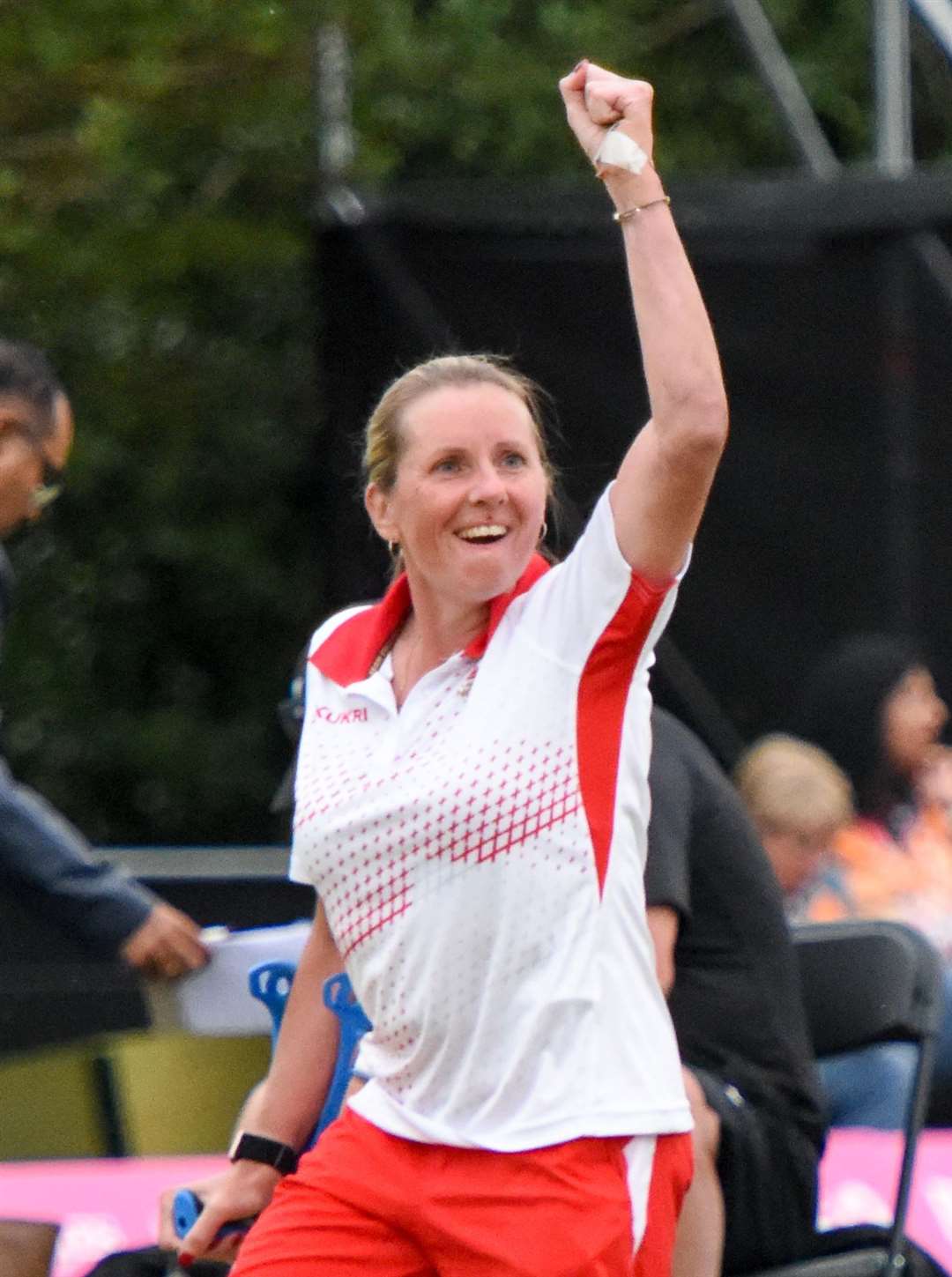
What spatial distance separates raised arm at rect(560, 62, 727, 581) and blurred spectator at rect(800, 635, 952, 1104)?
3.41 m

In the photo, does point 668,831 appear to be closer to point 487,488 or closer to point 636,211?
point 487,488

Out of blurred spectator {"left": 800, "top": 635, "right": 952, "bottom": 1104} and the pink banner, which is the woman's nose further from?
blurred spectator {"left": 800, "top": 635, "right": 952, "bottom": 1104}

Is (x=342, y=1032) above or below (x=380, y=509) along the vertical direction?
below

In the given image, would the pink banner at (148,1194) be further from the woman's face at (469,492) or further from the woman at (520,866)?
the woman's face at (469,492)

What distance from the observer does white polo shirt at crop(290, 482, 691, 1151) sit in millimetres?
2258

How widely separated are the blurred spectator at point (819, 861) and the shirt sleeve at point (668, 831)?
138 cm

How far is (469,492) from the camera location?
94.0 inches

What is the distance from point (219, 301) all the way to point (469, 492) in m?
6.86

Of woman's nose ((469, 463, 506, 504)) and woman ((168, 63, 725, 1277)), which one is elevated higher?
woman's nose ((469, 463, 506, 504))

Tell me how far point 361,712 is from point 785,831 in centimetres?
277

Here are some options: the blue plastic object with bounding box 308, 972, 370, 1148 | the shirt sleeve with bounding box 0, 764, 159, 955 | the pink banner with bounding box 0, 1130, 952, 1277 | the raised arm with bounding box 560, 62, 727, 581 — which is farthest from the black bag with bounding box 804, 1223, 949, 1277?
the raised arm with bounding box 560, 62, 727, 581

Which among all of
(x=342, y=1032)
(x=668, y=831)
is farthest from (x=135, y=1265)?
(x=668, y=831)

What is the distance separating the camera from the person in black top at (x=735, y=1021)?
3.05 m

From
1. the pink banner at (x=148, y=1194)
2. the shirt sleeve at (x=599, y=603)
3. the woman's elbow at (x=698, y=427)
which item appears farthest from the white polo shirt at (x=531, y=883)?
the pink banner at (x=148, y=1194)
